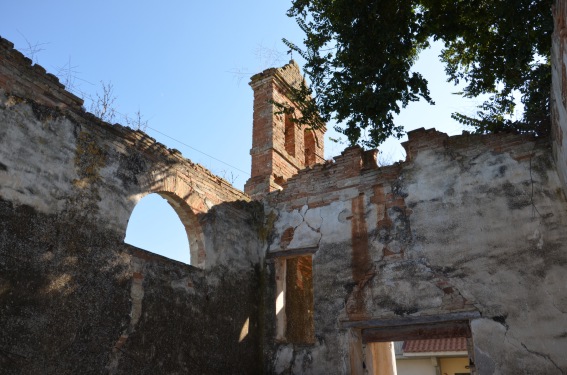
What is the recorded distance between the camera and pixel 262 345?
7254 millimetres

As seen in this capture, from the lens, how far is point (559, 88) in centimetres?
479

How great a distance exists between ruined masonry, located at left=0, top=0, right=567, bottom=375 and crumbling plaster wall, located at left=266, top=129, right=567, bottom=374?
2 centimetres

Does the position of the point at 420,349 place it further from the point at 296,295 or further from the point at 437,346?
the point at 296,295

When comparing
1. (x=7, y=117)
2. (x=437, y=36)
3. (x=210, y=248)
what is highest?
(x=437, y=36)

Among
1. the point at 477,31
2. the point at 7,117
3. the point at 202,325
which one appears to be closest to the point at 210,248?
the point at 202,325

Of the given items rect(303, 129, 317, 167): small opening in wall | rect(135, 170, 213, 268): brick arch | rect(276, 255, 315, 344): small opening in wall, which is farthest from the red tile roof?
rect(135, 170, 213, 268): brick arch

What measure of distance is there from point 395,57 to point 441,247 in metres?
→ 2.68

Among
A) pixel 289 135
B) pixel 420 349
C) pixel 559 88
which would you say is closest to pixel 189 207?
pixel 289 135

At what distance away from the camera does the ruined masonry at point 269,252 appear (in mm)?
4879

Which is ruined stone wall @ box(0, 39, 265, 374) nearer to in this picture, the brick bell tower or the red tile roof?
the brick bell tower

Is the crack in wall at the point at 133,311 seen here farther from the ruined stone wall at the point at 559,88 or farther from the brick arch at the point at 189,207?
the ruined stone wall at the point at 559,88

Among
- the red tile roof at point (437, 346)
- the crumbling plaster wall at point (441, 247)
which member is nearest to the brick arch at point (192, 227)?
the crumbling plaster wall at point (441, 247)

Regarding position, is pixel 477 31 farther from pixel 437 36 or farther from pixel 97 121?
pixel 97 121

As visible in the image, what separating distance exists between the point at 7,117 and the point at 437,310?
564 centimetres
